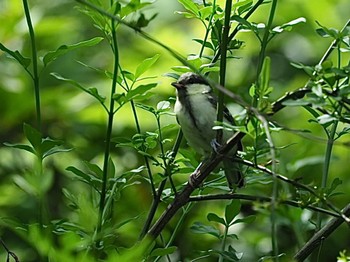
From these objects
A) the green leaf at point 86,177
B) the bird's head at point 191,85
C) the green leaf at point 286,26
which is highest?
the green leaf at point 286,26

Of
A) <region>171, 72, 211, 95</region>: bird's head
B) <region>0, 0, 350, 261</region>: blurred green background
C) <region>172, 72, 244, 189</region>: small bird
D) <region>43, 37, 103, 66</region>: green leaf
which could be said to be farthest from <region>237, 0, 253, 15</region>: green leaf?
<region>0, 0, 350, 261</region>: blurred green background

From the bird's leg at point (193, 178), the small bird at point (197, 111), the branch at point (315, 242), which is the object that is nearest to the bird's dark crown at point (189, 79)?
the small bird at point (197, 111)

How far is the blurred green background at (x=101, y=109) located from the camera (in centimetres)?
197

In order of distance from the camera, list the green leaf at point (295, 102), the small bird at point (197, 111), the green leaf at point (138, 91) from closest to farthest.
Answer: the green leaf at point (295, 102), the green leaf at point (138, 91), the small bird at point (197, 111)

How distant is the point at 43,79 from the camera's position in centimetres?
237

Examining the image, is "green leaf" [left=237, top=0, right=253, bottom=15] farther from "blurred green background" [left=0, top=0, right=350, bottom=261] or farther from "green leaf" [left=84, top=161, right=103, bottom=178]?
"blurred green background" [left=0, top=0, right=350, bottom=261]

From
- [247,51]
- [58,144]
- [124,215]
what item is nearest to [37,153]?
[58,144]

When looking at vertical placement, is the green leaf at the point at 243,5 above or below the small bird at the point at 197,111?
above

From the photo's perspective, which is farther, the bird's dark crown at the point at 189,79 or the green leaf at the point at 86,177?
the bird's dark crown at the point at 189,79

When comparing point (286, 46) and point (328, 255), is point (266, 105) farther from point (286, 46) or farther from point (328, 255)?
point (286, 46)

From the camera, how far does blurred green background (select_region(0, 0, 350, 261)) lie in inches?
77.6

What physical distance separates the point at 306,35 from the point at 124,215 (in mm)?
998

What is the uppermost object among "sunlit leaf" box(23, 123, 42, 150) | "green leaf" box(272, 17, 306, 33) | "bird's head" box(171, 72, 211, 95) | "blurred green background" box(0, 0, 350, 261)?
A: "green leaf" box(272, 17, 306, 33)

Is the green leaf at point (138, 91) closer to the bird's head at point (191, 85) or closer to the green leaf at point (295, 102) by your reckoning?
the green leaf at point (295, 102)
